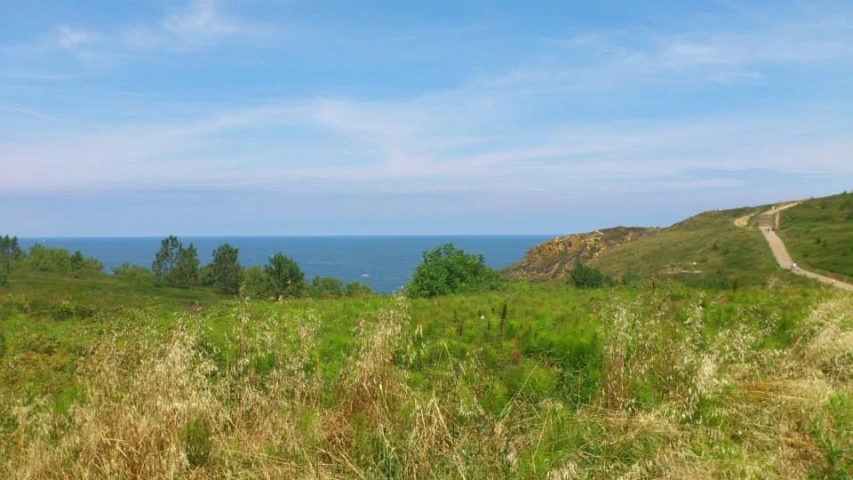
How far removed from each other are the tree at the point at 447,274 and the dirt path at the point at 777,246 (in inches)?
607

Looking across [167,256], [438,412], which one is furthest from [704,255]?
[167,256]

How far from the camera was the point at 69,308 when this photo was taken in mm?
16422

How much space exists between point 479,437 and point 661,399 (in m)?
3.31

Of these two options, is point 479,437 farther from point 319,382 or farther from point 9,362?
point 9,362

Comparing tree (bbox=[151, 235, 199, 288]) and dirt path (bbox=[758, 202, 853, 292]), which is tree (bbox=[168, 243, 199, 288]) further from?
dirt path (bbox=[758, 202, 853, 292])

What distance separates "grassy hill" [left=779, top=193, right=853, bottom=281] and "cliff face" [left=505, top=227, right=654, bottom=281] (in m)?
30.7

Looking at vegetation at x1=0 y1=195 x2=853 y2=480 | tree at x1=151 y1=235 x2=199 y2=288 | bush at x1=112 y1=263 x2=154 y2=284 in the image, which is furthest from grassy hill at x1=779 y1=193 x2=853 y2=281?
bush at x1=112 y1=263 x2=154 y2=284

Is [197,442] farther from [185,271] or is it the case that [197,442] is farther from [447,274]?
[185,271]

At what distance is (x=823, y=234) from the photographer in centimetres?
6003

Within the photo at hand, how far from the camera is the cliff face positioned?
97062 mm

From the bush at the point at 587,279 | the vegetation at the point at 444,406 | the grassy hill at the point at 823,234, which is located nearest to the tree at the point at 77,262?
the bush at the point at 587,279

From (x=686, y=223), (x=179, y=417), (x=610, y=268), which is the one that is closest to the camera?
(x=179, y=417)

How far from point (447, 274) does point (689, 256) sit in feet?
189

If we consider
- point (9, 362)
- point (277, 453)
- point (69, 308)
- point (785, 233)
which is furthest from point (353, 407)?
point (785, 233)
